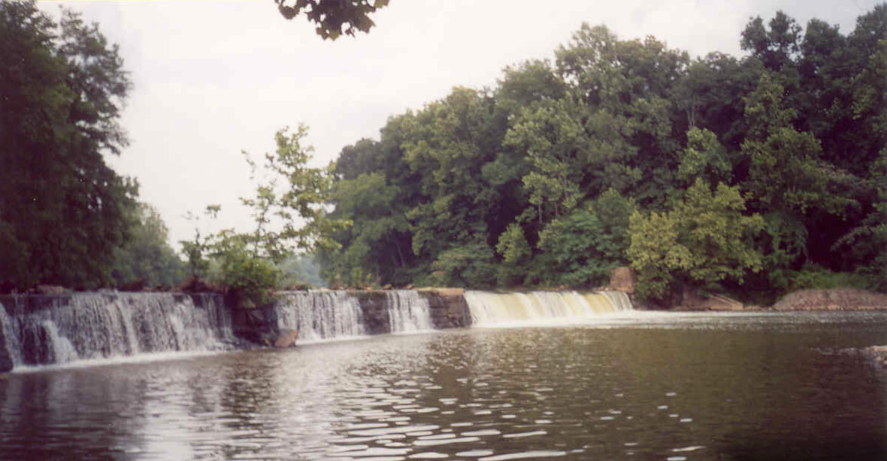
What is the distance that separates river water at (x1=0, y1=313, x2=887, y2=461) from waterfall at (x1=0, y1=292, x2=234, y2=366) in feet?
5.19

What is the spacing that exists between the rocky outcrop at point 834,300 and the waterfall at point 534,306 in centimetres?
969

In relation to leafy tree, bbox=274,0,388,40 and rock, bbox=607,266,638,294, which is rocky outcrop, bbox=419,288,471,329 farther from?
leafy tree, bbox=274,0,388,40

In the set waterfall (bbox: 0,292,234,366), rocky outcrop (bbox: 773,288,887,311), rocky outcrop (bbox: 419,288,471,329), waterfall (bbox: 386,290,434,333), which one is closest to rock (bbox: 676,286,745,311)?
rocky outcrop (bbox: 773,288,887,311)

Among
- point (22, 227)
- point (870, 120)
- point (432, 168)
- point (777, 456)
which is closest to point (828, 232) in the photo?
point (870, 120)

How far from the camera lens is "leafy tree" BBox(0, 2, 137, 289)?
81.9 ft

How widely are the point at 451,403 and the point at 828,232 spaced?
46589mm

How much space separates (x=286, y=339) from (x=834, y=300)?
3275 centimetres

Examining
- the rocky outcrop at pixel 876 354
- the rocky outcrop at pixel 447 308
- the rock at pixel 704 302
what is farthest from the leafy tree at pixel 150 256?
the rocky outcrop at pixel 876 354

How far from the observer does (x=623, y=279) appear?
4997 cm

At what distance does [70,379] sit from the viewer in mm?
16672

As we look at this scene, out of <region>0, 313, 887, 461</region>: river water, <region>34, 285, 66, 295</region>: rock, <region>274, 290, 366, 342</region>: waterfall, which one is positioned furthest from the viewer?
<region>274, 290, 366, 342</region>: waterfall

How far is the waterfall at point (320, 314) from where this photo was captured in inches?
1110

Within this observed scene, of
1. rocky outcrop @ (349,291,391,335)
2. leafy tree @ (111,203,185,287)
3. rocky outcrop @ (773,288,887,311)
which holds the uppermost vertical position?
leafy tree @ (111,203,185,287)

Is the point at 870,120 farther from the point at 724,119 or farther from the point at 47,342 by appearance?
the point at 47,342
